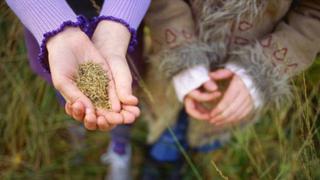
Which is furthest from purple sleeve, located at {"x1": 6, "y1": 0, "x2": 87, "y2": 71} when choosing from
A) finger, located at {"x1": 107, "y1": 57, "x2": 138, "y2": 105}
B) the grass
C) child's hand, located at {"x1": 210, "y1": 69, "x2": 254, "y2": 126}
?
the grass

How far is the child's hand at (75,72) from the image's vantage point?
971 mm

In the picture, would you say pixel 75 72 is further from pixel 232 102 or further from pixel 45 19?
pixel 232 102

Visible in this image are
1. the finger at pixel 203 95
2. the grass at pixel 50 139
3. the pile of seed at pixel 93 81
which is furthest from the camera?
the grass at pixel 50 139

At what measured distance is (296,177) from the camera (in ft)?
4.28

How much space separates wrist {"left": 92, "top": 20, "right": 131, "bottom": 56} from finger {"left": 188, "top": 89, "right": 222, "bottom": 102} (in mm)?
239

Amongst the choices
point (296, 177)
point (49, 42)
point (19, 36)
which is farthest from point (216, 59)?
point (19, 36)

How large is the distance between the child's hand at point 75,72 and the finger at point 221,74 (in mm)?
311

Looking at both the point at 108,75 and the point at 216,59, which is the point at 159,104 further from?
the point at 108,75

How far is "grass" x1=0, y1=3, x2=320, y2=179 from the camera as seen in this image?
5.30 feet

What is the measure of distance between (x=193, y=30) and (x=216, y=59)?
9 centimetres

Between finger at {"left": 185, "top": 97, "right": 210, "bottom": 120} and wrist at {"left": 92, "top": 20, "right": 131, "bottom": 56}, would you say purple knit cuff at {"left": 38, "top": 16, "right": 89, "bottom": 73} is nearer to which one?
wrist at {"left": 92, "top": 20, "right": 131, "bottom": 56}

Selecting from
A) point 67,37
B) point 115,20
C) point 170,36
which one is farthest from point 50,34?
point 170,36

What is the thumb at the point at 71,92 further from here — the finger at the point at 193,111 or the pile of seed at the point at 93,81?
the finger at the point at 193,111

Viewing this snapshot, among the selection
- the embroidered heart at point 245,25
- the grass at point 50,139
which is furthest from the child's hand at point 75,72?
the grass at point 50,139
